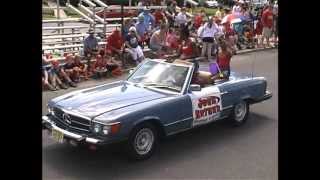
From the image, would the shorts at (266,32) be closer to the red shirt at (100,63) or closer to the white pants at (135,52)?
the white pants at (135,52)

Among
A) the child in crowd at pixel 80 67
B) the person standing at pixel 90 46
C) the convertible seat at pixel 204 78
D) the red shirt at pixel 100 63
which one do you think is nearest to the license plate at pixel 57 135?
the convertible seat at pixel 204 78

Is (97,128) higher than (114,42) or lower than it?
lower

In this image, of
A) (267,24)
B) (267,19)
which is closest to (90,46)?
(267,24)

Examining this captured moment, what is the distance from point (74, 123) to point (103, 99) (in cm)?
61

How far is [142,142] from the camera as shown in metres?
6.71

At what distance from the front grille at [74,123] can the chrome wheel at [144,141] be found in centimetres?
69

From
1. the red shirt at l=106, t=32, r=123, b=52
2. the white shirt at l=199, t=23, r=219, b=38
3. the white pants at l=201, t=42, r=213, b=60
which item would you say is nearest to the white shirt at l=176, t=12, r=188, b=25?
the white shirt at l=199, t=23, r=219, b=38

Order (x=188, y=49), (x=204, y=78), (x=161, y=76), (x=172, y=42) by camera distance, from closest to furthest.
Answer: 1. (x=161, y=76)
2. (x=204, y=78)
3. (x=188, y=49)
4. (x=172, y=42)

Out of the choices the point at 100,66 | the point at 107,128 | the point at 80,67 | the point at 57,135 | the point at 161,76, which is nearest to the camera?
the point at 107,128

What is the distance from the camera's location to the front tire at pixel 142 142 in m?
6.54

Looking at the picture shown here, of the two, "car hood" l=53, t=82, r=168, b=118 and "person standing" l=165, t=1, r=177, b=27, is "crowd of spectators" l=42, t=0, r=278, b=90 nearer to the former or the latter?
"person standing" l=165, t=1, r=177, b=27

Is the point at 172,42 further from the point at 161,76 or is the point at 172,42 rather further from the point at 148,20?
the point at 161,76
